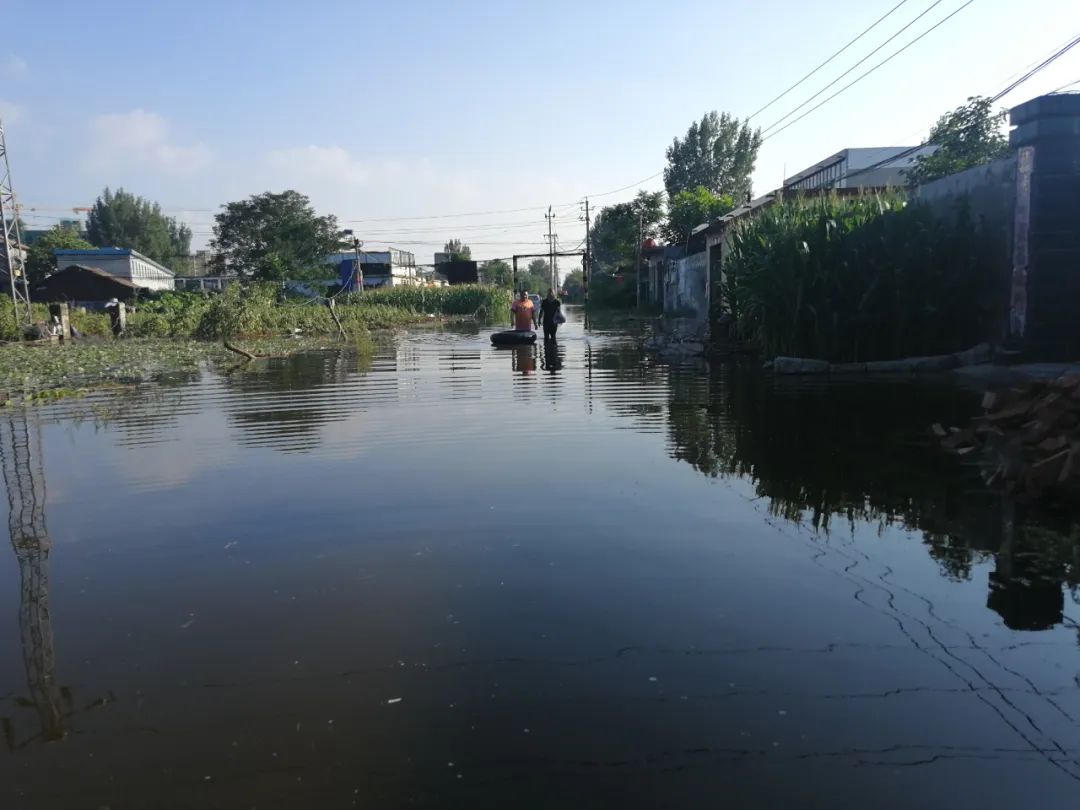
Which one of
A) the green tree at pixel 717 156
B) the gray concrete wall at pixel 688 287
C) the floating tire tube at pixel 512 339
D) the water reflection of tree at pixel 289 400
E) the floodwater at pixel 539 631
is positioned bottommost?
the floodwater at pixel 539 631

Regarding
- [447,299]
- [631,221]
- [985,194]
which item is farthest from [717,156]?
[985,194]

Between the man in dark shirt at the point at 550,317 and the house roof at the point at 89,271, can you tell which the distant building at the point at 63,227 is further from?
the man in dark shirt at the point at 550,317

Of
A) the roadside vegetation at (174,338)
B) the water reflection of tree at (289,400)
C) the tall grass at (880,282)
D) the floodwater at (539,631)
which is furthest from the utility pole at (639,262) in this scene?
the floodwater at (539,631)

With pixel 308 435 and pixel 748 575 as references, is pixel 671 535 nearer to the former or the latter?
pixel 748 575

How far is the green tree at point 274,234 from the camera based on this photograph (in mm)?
54812

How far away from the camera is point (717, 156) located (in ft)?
234

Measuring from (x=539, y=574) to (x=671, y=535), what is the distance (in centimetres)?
118

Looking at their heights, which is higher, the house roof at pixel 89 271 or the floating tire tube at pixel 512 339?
the house roof at pixel 89 271

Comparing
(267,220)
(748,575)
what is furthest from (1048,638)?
(267,220)

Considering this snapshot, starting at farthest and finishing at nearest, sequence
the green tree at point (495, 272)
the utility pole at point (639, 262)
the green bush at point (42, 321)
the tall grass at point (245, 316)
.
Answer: the green tree at point (495, 272)
the utility pole at point (639, 262)
the tall grass at point (245, 316)
the green bush at point (42, 321)

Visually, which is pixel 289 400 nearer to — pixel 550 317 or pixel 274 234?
pixel 550 317

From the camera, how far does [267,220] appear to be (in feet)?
182

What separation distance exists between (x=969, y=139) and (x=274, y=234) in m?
45.3

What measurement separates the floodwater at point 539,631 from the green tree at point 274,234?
161 feet
